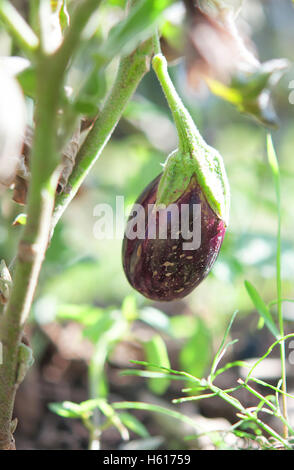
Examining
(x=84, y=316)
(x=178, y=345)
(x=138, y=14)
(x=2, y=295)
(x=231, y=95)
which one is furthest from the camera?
(x=178, y=345)

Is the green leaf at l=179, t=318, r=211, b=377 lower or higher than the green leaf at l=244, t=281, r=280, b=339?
lower

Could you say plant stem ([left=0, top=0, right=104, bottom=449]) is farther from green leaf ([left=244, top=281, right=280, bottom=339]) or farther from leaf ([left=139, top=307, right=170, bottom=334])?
leaf ([left=139, top=307, right=170, bottom=334])

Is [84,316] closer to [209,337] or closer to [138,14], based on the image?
[209,337]

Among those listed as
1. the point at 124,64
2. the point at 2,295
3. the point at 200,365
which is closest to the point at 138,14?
the point at 124,64

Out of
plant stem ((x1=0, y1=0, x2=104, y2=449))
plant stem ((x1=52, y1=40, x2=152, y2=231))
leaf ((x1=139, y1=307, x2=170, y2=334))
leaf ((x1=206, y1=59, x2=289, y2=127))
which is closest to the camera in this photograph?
plant stem ((x1=0, y1=0, x2=104, y2=449))

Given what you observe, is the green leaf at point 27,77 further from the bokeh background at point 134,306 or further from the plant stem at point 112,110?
the bokeh background at point 134,306

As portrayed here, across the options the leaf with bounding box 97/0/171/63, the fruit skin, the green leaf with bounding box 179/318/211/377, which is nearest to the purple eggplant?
the fruit skin

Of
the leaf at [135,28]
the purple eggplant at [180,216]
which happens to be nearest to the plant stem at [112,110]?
the purple eggplant at [180,216]
